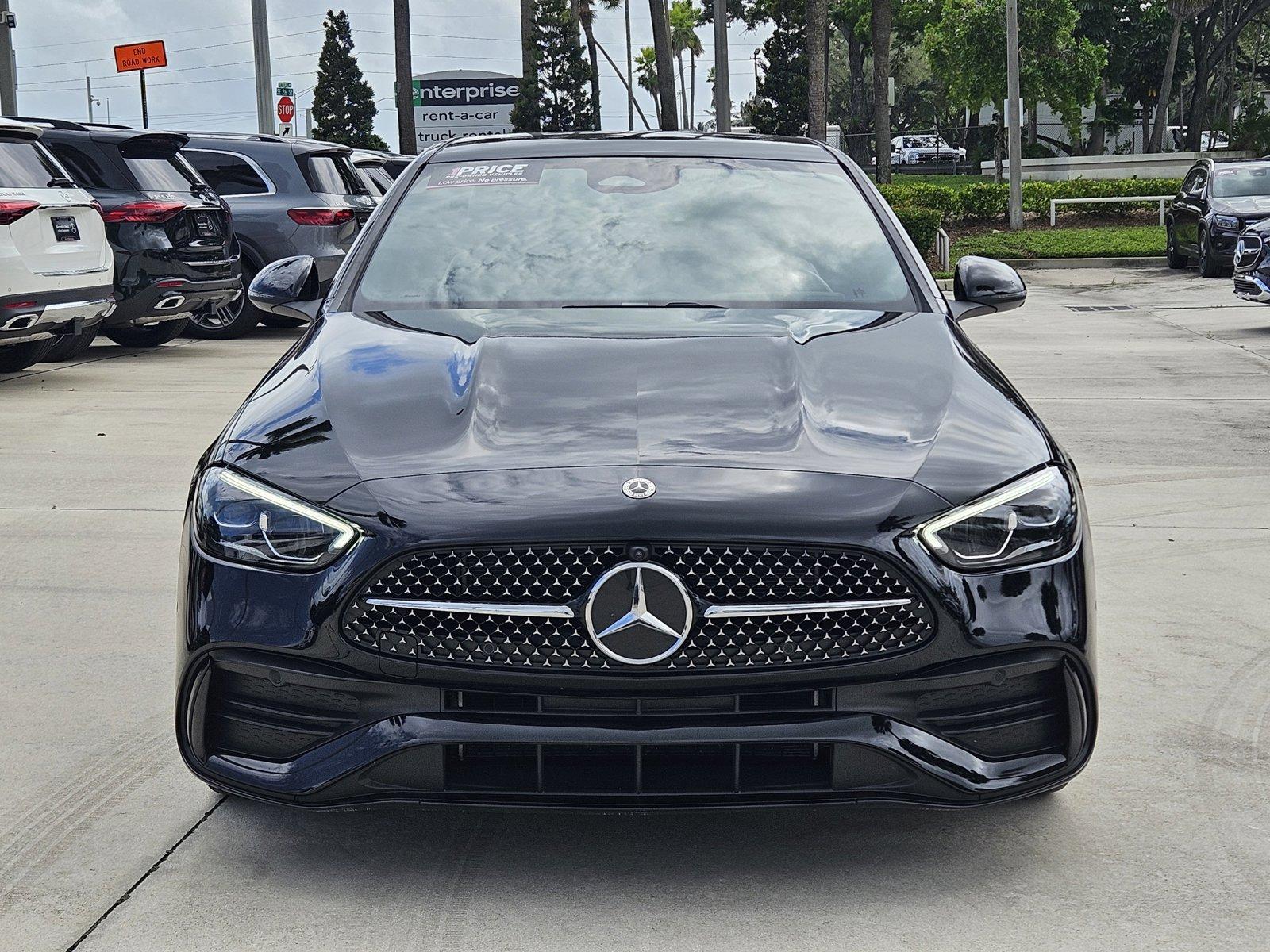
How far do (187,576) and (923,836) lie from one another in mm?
1610

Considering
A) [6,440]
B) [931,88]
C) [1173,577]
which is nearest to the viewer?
[1173,577]

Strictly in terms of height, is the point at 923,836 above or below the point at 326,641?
below

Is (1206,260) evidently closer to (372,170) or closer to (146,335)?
(372,170)

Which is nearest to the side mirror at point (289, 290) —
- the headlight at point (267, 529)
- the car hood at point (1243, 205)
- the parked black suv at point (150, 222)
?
Answer: the headlight at point (267, 529)

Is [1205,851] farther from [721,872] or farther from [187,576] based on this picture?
[187,576]

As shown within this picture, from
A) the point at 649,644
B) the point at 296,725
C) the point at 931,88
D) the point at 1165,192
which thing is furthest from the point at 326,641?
the point at 931,88

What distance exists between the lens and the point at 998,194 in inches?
1166

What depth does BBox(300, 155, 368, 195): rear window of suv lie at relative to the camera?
15266 mm

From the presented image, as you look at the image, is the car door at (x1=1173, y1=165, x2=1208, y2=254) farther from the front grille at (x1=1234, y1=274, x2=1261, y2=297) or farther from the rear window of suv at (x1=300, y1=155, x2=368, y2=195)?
the rear window of suv at (x1=300, y1=155, x2=368, y2=195)

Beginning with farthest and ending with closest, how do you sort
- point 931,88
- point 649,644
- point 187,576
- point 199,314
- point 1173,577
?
point 931,88, point 199,314, point 1173,577, point 187,576, point 649,644

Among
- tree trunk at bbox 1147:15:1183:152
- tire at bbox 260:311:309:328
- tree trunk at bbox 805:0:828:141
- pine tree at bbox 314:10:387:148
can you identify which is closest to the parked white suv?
tire at bbox 260:311:309:328

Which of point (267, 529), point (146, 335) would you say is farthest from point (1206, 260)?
point (267, 529)

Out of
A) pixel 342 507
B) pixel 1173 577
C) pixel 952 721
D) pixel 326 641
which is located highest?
pixel 342 507

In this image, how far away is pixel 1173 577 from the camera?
5.62 meters
